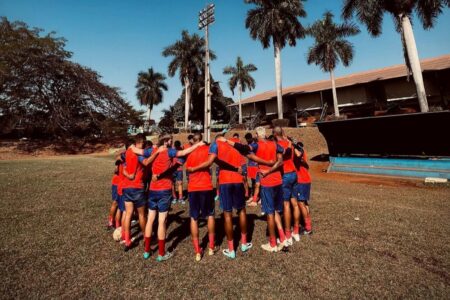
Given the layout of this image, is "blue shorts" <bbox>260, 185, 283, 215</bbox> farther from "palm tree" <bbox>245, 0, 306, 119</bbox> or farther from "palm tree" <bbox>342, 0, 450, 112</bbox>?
"palm tree" <bbox>245, 0, 306, 119</bbox>

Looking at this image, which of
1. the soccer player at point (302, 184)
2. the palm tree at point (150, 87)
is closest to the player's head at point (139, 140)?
the soccer player at point (302, 184)

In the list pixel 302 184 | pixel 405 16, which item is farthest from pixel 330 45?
pixel 302 184

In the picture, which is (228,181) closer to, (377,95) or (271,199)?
(271,199)

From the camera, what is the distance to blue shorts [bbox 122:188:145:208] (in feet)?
15.8

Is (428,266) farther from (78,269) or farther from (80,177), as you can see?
(80,177)

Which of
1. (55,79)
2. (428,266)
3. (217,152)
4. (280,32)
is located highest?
(280,32)

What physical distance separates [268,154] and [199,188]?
138 cm

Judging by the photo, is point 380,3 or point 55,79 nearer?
point 380,3

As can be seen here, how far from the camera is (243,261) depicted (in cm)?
443

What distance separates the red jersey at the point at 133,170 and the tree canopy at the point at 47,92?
1235 inches

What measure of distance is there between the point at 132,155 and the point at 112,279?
204 centimetres

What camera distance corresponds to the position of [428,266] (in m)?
4.15

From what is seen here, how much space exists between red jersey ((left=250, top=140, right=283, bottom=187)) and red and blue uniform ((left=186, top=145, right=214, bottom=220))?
3.19 ft

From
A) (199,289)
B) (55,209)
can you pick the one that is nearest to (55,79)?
(55,209)
